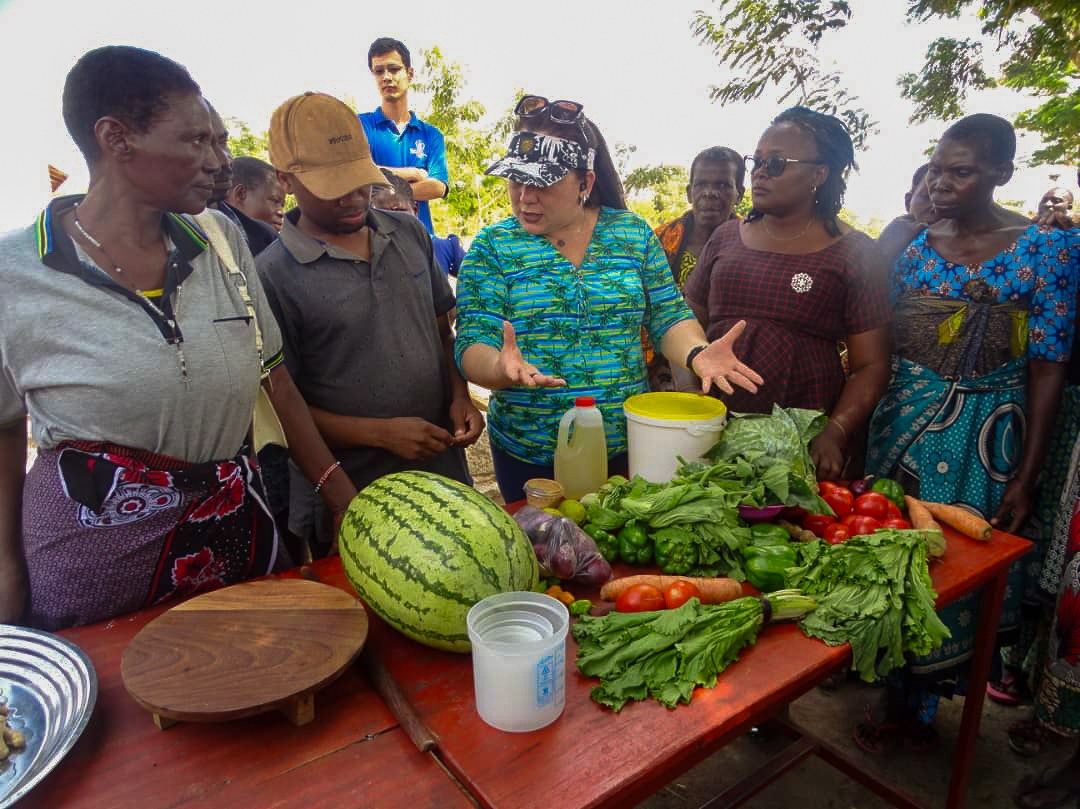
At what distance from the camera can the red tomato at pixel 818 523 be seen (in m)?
2.32

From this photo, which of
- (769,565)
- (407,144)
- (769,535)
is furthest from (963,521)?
(407,144)

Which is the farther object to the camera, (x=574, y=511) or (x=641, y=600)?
(x=574, y=511)

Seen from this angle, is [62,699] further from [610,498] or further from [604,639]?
[610,498]

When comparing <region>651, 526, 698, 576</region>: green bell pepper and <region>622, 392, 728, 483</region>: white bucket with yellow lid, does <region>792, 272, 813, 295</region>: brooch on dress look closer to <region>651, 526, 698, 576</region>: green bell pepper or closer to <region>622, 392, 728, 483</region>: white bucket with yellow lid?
<region>622, 392, 728, 483</region>: white bucket with yellow lid

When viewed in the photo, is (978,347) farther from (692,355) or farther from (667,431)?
(667,431)

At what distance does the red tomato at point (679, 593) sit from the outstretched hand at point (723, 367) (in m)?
0.89

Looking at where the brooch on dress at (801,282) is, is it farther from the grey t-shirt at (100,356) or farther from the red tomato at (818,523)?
the grey t-shirt at (100,356)

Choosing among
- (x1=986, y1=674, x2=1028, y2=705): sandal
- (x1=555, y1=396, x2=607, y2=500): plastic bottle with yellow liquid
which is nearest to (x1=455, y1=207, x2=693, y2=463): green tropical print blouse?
(x1=555, y1=396, x2=607, y2=500): plastic bottle with yellow liquid

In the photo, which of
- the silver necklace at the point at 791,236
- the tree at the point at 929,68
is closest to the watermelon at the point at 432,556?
the silver necklace at the point at 791,236

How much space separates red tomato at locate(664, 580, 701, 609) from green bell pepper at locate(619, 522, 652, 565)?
0.26 m

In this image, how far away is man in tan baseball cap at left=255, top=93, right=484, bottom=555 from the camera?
270cm

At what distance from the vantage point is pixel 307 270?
2.76m

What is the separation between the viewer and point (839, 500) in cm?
246

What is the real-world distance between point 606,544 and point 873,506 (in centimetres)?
103
